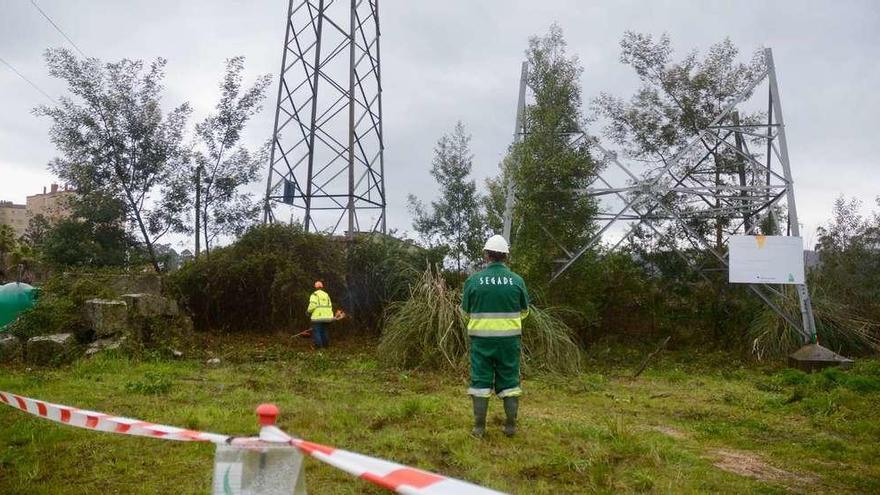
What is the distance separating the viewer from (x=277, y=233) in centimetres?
1789

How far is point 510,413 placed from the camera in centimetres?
670

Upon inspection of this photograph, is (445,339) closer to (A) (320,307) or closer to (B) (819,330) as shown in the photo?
(A) (320,307)

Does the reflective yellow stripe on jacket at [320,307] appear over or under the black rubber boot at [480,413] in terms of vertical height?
over

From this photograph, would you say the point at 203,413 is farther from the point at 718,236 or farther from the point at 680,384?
the point at 718,236

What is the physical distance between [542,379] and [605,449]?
5041 millimetres

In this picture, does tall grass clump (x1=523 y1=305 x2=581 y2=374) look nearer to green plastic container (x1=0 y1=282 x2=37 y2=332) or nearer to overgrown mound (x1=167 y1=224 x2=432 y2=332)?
overgrown mound (x1=167 y1=224 x2=432 y2=332)

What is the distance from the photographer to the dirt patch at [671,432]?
7.00 metres

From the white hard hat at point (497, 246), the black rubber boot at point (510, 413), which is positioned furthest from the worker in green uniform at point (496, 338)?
the white hard hat at point (497, 246)

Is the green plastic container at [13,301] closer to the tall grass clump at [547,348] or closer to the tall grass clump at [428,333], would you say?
the tall grass clump at [428,333]

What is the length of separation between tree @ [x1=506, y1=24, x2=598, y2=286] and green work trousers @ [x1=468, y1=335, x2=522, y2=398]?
320 inches

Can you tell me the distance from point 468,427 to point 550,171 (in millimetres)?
8841

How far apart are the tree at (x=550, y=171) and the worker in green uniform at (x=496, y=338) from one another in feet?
26.3

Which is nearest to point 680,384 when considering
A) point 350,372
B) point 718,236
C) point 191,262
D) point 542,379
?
point 542,379

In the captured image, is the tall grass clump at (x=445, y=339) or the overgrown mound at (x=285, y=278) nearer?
the tall grass clump at (x=445, y=339)
